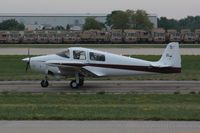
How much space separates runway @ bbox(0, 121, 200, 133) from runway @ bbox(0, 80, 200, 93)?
1078 centimetres

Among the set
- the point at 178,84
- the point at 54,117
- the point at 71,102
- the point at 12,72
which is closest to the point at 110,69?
the point at 178,84

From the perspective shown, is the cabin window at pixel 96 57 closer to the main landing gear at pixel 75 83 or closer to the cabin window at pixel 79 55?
the cabin window at pixel 79 55

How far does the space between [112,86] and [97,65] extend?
3.96 feet

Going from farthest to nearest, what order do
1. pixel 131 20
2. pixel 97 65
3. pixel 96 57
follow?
pixel 131 20 < pixel 96 57 < pixel 97 65

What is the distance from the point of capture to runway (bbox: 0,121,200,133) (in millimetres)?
9630

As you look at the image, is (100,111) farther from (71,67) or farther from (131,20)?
(131,20)

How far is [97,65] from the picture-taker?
938 inches

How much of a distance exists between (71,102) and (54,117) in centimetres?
533

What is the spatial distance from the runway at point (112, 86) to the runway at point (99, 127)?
35.4ft

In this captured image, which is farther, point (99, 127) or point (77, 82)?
point (77, 82)

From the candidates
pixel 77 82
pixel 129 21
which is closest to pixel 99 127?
pixel 77 82

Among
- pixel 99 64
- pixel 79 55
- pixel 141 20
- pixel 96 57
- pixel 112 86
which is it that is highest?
pixel 141 20

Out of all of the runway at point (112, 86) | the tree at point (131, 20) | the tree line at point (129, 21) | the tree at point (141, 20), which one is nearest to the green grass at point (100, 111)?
the runway at point (112, 86)

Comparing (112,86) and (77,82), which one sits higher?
(77,82)
